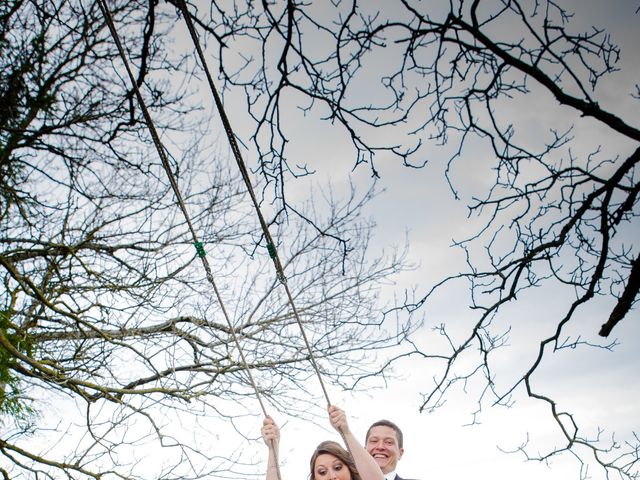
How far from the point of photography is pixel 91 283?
19.4 ft

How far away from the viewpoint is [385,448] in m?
3.47

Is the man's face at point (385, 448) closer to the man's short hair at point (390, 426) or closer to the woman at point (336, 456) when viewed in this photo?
the man's short hair at point (390, 426)

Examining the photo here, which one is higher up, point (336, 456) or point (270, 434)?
point (270, 434)

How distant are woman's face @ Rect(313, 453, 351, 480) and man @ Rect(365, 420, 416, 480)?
516 millimetres

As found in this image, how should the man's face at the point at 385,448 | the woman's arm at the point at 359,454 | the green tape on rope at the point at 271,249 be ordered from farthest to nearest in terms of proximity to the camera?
the man's face at the point at 385,448 → the woman's arm at the point at 359,454 → the green tape on rope at the point at 271,249

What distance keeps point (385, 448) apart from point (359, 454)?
A: 736mm

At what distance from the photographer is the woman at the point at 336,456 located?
279cm

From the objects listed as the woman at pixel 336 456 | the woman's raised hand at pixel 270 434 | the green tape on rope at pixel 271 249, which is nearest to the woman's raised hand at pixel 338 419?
the woman at pixel 336 456

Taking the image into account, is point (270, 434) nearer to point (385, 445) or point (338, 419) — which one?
point (338, 419)

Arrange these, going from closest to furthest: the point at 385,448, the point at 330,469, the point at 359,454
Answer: the point at 359,454
the point at 330,469
the point at 385,448

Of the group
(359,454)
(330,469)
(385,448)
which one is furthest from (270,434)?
(385,448)

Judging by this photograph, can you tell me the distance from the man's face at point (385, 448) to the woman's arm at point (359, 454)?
25.8 inches

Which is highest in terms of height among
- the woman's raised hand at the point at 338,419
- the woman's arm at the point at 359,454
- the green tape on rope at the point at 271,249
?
the green tape on rope at the point at 271,249

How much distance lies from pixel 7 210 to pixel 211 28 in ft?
12.3
